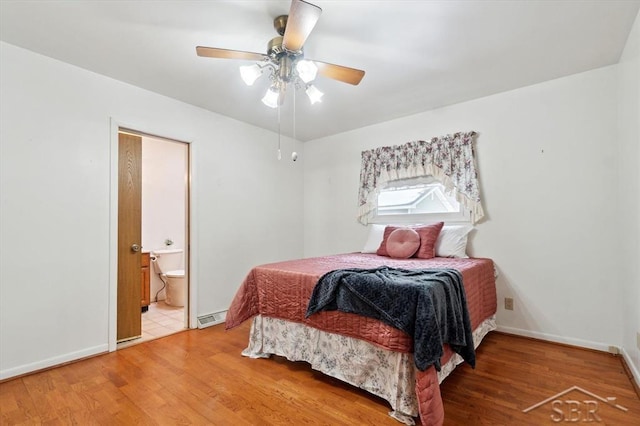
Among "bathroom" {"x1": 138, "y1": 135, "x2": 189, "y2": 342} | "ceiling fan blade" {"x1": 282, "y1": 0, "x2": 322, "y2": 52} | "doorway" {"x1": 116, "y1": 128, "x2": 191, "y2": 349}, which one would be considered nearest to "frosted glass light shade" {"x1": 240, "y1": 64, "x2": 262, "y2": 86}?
"ceiling fan blade" {"x1": 282, "y1": 0, "x2": 322, "y2": 52}

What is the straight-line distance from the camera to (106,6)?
1904 millimetres

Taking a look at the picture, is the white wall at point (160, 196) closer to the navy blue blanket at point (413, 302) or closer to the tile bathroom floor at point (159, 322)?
the tile bathroom floor at point (159, 322)

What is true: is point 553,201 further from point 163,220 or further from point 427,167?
point 163,220

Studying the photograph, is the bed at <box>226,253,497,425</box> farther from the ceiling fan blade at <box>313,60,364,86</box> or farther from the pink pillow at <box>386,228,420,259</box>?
the ceiling fan blade at <box>313,60,364,86</box>

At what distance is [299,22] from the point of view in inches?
64.5

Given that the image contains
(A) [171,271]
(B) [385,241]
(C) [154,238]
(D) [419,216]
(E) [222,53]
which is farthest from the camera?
(C) [154,238]

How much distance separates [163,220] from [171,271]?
88cm

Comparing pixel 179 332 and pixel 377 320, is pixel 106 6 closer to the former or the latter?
pixel 377 320

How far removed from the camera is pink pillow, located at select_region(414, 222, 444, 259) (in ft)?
10.1

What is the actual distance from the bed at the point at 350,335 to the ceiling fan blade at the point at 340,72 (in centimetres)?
142

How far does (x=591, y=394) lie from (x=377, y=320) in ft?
4.90

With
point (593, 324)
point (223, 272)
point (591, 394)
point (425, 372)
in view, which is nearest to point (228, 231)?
point (223, 272)

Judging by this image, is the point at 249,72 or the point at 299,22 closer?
the point at 299,22

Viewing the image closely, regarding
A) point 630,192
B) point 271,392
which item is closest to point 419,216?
point 630,192
